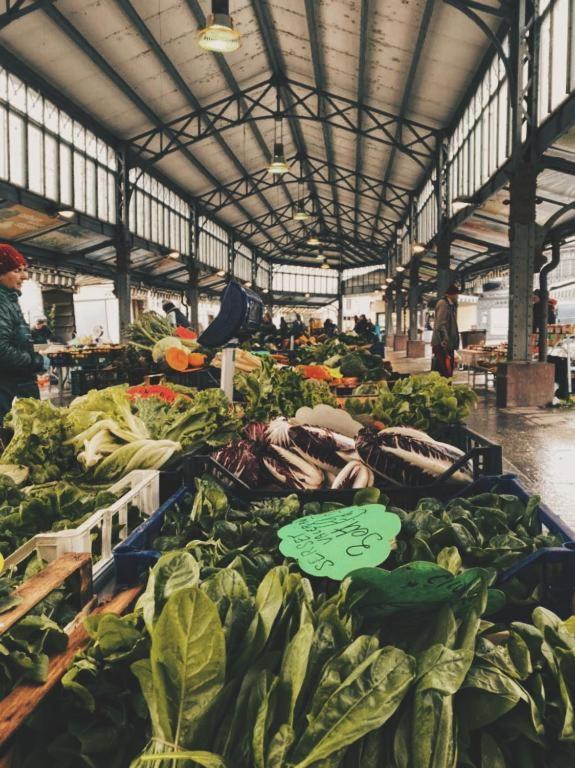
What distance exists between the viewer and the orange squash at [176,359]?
16.6ft

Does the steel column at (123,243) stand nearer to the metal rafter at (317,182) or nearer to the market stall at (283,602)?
the metal rafter at (317,182)

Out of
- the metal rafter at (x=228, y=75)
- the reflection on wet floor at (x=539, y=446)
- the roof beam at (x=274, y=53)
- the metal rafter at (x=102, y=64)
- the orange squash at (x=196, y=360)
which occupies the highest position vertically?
the roof beam at (x=274, y=53)

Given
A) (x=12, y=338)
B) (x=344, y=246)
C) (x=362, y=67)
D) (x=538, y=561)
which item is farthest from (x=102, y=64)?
(x=344, y=246)

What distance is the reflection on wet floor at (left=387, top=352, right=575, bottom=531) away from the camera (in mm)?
4216

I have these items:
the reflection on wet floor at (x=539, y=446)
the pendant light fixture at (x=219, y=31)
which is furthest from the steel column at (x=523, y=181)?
the pendant light fixture at (x=219, y=31)

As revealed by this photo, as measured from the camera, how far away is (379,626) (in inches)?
35.8

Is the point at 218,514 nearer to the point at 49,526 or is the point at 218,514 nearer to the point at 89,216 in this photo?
the point at 49,526

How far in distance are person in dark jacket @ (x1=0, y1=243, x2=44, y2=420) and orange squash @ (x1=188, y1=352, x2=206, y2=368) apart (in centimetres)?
146

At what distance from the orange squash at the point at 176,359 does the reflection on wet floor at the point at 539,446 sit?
291cm

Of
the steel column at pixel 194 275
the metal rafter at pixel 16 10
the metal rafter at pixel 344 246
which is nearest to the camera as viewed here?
the metal rafter at pixel 16 10

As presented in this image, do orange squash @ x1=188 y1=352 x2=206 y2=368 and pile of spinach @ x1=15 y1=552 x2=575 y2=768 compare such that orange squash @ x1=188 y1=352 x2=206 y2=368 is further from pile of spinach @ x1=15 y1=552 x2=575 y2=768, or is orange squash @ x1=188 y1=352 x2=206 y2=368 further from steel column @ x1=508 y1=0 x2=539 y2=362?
steel column @ x1=508 y1=0 x2=539 y2=362

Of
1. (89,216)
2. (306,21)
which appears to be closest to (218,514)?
Answer: (306,21)

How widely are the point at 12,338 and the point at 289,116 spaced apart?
13271mm

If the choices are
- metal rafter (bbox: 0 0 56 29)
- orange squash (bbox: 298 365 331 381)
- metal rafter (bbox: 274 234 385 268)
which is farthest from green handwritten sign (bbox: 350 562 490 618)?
metal rafter (bbox: 274 234 385 268)
